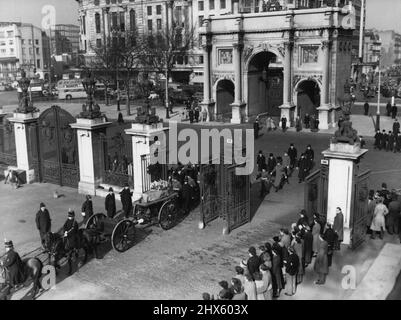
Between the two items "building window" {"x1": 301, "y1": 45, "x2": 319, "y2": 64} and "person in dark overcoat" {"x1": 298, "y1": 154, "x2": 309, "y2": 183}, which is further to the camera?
"building window" {"x1": 301, "y1": 45, "x2": 319, "y2": 64}

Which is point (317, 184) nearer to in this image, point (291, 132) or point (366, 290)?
point (366, 290)

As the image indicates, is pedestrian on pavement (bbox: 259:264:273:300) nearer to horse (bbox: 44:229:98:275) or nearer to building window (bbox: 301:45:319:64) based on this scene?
horse (bbox: 44:229:98:275)

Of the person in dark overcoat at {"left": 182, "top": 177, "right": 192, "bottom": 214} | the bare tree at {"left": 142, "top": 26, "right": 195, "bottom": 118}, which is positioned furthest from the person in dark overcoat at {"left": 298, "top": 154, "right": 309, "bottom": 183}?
the bare tree at {"left": 142, "top": 26, "right": 195, "bottom": 118}

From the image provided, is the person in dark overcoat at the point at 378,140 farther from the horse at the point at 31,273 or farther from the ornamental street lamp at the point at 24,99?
the horse at the point at 31,273

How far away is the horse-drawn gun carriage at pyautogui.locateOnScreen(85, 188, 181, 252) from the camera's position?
14.8m

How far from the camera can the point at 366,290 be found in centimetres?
1219

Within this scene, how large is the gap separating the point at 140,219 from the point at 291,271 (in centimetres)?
618

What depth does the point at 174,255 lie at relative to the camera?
1467 cm

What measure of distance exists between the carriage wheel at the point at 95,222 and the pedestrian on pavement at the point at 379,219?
847 centimetres

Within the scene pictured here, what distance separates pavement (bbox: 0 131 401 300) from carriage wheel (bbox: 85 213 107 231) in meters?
0.79

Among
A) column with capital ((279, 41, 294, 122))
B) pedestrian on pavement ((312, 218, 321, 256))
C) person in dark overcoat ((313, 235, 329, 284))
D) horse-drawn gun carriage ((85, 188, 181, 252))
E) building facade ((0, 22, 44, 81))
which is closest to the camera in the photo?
person in dark overcoat ((313, 235, 329, 284))
